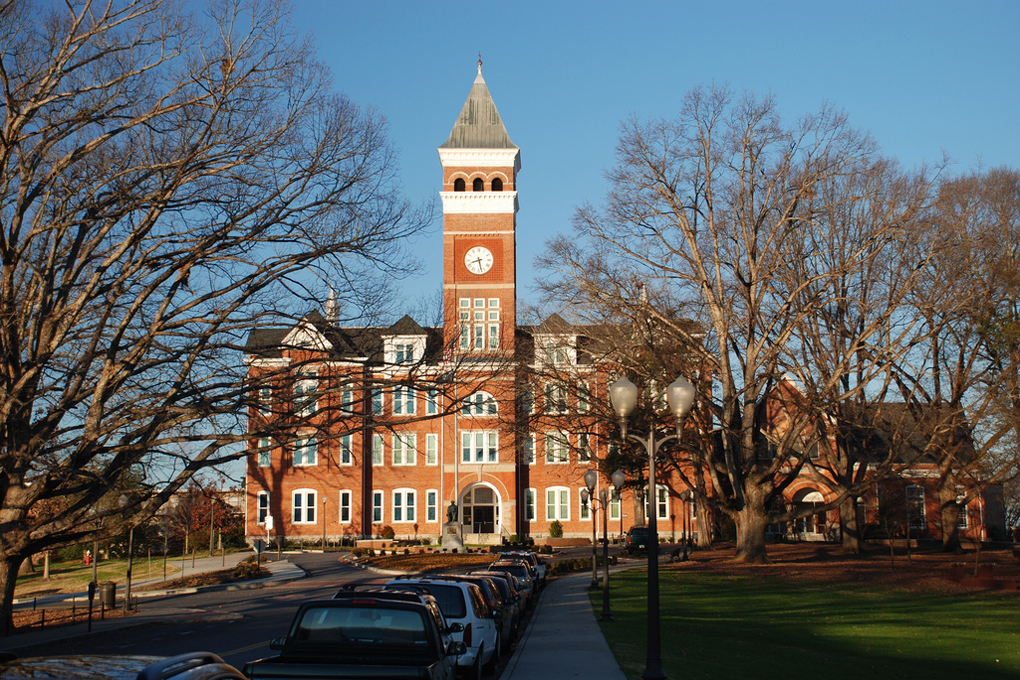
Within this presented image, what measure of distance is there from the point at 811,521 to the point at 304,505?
36697mm

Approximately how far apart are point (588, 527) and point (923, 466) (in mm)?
24424

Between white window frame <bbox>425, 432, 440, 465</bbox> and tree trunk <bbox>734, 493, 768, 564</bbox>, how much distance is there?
2614 centimetres

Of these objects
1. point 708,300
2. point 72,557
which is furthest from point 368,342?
point 72,557

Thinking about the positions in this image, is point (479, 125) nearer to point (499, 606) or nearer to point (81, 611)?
point (81, 611)

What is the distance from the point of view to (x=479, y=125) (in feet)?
196

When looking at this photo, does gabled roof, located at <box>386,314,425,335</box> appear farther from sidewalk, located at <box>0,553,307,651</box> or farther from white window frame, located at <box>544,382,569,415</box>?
sidewalk, located at <box>0,553,307,651</box>

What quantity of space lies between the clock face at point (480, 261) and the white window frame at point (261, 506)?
65.5 ft

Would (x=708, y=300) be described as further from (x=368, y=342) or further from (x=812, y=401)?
(x=368, y=342)

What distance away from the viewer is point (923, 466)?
62.8 meters

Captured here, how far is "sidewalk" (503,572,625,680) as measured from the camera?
13.5m

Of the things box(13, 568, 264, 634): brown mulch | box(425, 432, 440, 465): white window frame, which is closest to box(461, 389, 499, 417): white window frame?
box(425, 432, 440, 465): white window frame

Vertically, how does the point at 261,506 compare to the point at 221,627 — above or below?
above

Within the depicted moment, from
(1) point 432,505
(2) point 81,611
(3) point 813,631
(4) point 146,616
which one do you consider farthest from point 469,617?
(1) point 432,505

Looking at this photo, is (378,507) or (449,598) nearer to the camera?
(449,598)
